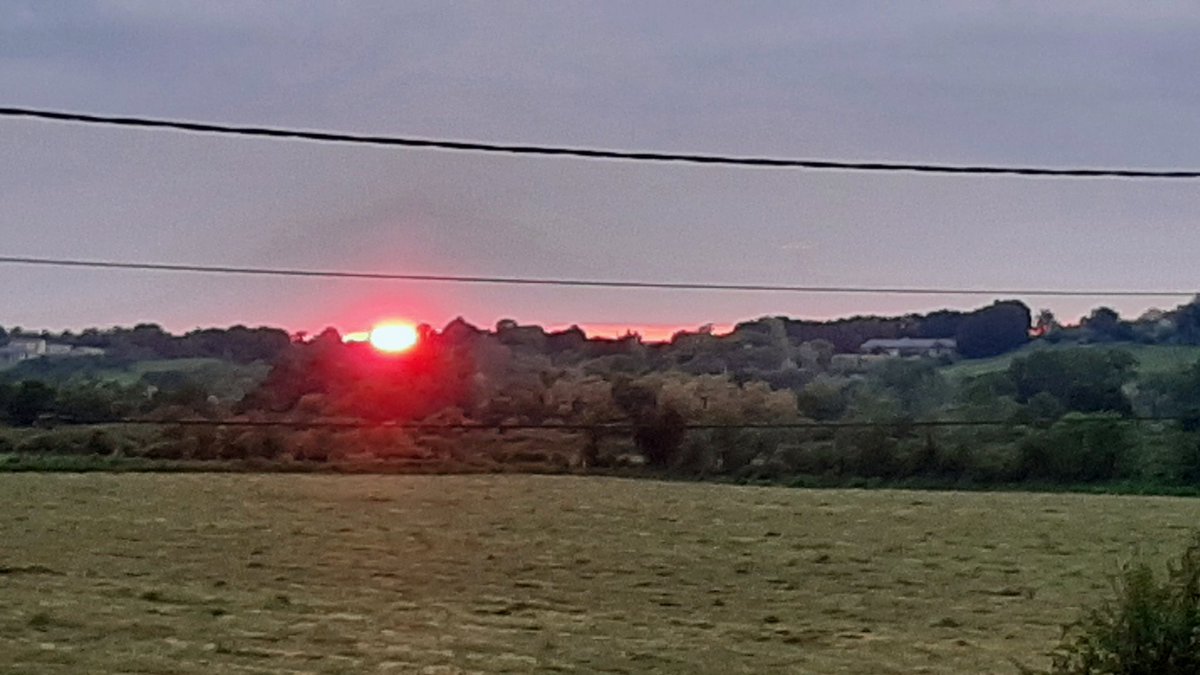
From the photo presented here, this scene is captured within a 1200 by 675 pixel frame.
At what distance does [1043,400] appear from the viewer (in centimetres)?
1714

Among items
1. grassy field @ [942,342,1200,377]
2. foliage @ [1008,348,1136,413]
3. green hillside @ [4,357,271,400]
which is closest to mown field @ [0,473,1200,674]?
foliage @ [1008,348,1136,413]

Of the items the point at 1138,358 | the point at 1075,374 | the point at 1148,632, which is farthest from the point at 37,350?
the point at 1075,374

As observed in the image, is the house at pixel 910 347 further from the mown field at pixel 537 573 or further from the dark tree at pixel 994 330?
the mown field at pixel 537 573

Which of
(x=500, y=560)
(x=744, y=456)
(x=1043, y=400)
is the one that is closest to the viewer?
(x=1043, y=400)

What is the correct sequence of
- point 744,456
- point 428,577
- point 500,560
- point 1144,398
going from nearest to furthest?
point 1144,398
point 428,577
point 500,560
point 744,456

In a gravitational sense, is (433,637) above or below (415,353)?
below

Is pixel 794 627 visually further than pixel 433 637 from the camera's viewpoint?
Yes

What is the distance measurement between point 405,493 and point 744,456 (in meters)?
7.51

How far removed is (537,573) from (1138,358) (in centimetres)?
1345

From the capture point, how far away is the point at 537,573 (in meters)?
26.0

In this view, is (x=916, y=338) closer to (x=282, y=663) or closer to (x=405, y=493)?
(x=282, y=663)

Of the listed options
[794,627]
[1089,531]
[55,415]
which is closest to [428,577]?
[794,627]

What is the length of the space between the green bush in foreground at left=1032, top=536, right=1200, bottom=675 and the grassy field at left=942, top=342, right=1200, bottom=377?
5.97 meters

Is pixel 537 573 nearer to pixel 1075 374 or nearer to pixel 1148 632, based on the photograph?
pixel 1075 374
